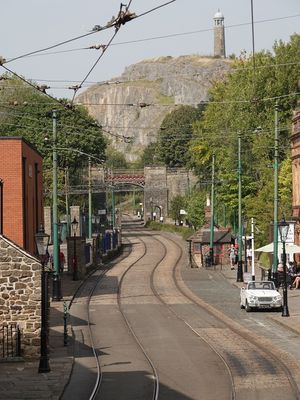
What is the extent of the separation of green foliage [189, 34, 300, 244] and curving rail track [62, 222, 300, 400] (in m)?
24.4

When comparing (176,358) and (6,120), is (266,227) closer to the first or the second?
(176,358)

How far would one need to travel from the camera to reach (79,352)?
3062 cm

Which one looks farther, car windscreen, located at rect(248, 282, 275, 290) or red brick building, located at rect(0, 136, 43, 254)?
red brick building, located at rect(0, 136, 43, 254)

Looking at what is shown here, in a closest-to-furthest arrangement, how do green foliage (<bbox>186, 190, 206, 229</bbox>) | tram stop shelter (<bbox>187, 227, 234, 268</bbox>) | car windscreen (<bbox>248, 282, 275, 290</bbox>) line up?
car windscreen (<bbox>248, 282, 275, 290</bbox>), tram stop shelter (<bbox>187, 227, 234, 268</bbox>), green foliage (<bbox>186, 190, 206, 229</bbox>)

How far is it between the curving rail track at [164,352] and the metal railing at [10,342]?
165 cm

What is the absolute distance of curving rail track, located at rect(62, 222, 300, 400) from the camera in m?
23.3

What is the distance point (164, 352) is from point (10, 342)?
4668 millimetres

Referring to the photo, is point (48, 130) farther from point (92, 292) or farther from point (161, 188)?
point (92, 292)

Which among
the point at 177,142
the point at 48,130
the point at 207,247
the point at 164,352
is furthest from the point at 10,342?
the point at 177,142

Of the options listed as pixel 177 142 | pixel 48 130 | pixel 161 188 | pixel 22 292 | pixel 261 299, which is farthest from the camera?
pixel 177 142

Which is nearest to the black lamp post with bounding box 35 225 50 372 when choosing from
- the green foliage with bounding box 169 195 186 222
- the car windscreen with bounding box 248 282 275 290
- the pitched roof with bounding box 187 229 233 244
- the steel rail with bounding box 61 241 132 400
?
the steel rail with bounding box 61 241 132 400

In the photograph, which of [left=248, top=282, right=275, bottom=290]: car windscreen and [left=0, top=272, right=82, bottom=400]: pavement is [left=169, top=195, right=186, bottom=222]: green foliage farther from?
[left=0, top=272, right=82, bottom=400]: pavement

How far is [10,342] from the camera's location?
91.4ft

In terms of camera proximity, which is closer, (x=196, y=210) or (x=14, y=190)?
(x=14, y=190)
